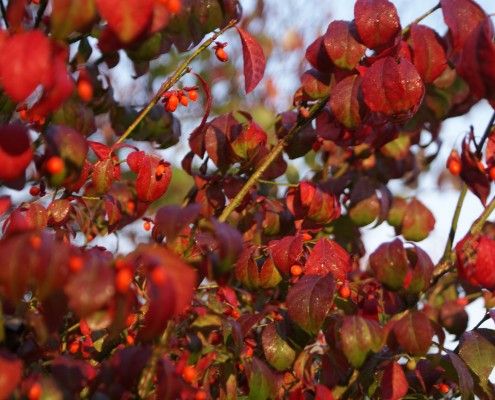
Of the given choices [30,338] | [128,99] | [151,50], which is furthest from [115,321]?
[128,99]

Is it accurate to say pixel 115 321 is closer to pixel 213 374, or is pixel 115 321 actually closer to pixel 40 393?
Answer: pixel 40 393

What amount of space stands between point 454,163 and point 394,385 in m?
0.56

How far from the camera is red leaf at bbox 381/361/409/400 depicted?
1243 millimetres

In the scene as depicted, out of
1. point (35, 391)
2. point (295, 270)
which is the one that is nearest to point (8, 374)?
point (35, 391)

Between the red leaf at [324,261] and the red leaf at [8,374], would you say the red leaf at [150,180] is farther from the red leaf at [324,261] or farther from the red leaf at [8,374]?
the red leaf at [8,374]

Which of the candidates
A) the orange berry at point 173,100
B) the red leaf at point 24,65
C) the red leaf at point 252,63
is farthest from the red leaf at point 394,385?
the red leaf at point 24,65

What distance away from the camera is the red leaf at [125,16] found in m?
0.82

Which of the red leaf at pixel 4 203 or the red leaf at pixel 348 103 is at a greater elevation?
the red leaf at pixel 348 103

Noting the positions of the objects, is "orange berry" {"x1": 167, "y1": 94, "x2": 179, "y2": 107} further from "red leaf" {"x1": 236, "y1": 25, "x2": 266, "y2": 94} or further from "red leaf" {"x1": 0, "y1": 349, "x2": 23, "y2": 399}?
"red leaf" {"x1": 0, "y1": 349, "x2": 23, "y2": 399}

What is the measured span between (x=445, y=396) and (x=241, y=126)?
0.76 meters

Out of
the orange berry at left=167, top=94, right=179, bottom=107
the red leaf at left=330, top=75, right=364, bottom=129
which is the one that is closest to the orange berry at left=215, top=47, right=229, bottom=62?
the orange berry at left=167, top=94, right=179, bottom=107

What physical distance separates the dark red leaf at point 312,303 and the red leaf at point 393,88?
34 centimetres

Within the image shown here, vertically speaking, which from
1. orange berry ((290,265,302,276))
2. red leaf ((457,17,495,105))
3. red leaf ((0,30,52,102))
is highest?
red leaf ((457,17,495,105))

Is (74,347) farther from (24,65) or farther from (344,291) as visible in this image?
(24,65)
